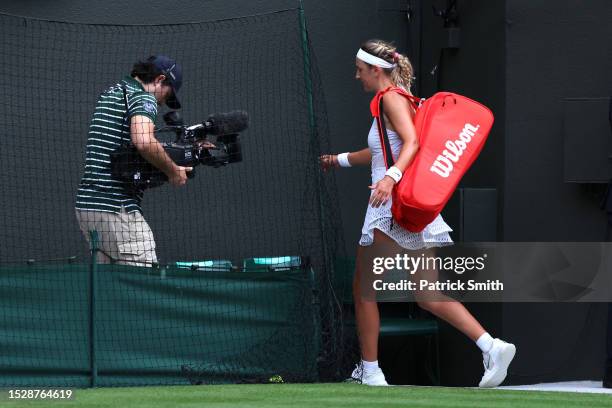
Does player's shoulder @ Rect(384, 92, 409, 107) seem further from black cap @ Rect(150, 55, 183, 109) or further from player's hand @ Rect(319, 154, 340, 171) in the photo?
black cap @ Rect(150, 55, 183, 109)

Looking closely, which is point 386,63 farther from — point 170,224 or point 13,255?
point 13,255

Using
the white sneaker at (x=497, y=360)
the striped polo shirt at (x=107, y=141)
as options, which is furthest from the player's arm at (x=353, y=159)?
the white sneaker at (x=497, y=360)

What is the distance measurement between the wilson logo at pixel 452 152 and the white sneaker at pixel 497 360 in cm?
97

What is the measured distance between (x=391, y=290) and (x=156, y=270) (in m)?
1.78

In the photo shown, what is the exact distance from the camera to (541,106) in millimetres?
8000

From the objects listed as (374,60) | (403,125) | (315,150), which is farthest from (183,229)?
(403,125)

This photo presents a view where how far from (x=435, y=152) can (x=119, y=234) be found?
5.86 feet

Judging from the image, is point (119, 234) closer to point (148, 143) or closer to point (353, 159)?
point (148, 143)

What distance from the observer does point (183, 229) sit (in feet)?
28.1

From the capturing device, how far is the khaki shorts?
23.2ft

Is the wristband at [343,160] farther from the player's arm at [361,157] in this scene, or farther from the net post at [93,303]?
the net post at [93,303]

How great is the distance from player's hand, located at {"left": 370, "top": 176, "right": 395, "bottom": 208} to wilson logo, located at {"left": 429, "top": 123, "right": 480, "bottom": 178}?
0.90 feet

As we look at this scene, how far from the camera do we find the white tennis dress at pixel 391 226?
22.8ft

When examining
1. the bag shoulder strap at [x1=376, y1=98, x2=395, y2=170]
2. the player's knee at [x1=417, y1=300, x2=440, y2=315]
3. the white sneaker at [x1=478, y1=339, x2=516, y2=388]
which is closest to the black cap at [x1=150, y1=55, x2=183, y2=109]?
the bag shoulder strap at [x1=376, y1=98, x2=395, y2=170]
